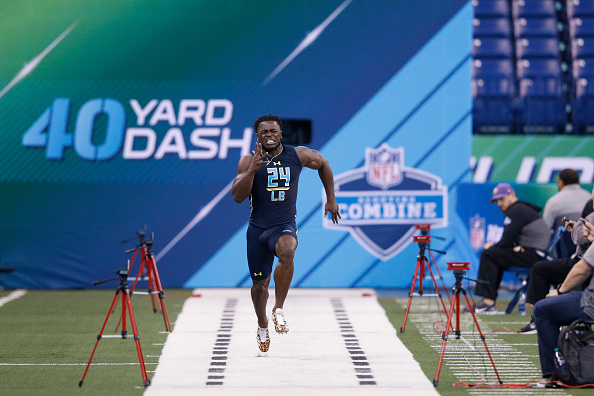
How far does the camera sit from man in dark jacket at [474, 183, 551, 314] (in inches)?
383

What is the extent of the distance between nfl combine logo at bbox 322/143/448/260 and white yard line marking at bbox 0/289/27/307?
3.96 m

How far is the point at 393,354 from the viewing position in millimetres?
7312

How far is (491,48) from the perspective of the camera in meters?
15.6

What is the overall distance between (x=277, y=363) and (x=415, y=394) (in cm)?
143

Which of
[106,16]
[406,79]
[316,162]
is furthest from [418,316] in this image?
[106,16]

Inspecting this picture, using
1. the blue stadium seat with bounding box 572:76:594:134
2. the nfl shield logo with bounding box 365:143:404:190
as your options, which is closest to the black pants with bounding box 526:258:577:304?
the nfl shield logo with bounding box 365:143:404:190

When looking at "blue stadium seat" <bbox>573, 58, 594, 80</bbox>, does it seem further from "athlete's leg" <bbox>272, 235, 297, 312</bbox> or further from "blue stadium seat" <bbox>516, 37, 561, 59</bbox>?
"athlete's leg" <bbox>272, 235, 297, 312</bbox>

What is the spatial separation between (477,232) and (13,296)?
19.4ft

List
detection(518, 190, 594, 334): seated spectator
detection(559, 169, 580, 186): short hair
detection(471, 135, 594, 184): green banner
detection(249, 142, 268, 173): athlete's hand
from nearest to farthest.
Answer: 1. detection(249, 142, 268, 173): athlete's hand
2. detection(518, 190, 594, 334): seated spectator
3. detection(559, 169, 580, 186): short hair
4. detection(471, 135, 594, 184): green banner

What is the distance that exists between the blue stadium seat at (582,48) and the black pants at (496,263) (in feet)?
22.9

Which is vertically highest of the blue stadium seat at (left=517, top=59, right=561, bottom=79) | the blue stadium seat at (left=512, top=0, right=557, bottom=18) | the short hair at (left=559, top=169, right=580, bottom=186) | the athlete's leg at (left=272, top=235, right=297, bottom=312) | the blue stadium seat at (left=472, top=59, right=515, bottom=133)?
the blue stadium seat at (left=512, top=0, right=557, bottom=18)

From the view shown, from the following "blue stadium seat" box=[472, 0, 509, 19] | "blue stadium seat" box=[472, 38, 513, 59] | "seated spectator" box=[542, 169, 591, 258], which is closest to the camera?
"seated spectator" box=[542, 169, 591, 258]

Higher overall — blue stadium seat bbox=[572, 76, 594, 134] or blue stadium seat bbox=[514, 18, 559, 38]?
blue stadium seat bbox=[514, 18, 559, 38]

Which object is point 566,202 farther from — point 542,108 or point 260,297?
point 542,108
